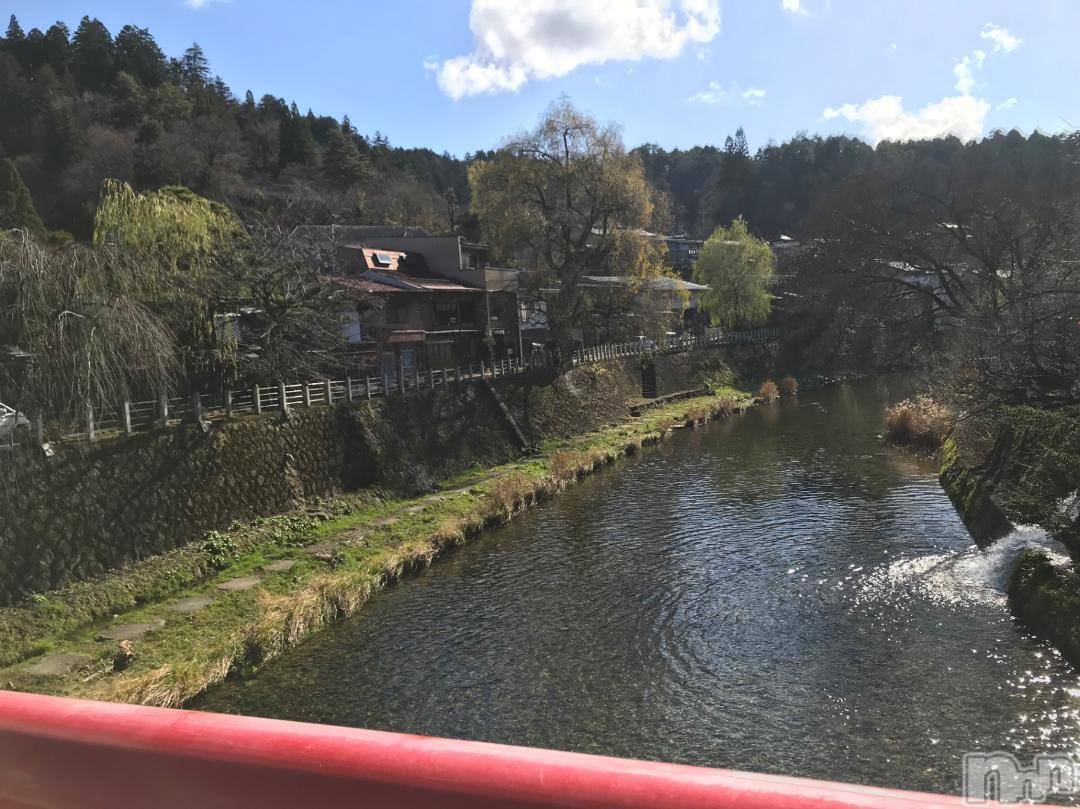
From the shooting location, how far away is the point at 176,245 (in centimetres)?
2041

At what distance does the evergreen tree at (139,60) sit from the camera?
248 feet

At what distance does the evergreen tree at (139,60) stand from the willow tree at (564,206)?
197 feet

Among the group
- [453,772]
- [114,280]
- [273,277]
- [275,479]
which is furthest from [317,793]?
[273,277]

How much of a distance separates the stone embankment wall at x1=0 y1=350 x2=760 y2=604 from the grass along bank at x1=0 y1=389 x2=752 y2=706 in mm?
689

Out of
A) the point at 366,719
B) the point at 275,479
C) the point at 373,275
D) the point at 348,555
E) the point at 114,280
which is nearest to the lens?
the point at 366,719

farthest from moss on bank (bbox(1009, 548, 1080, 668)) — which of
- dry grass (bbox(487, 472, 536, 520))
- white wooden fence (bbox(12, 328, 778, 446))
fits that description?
white wooden fence (bbox(12, 328, 778, 446))

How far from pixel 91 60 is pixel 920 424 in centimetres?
8567

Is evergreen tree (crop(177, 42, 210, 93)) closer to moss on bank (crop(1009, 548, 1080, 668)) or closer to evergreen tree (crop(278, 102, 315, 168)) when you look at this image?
evergreen tree (crop(278, 102, 315, 168))

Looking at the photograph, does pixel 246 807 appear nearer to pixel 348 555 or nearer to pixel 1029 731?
pixel 1029 731

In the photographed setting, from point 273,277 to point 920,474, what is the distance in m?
22.9

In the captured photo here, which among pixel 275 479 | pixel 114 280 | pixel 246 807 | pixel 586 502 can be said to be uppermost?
pixel 114 280

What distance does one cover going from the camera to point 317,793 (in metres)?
1.71

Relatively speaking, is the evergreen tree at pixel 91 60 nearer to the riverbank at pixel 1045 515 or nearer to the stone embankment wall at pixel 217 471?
the stone embankment wall at pixel 217 471

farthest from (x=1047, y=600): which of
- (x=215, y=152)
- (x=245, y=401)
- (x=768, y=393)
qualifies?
(x=215, y=152)
